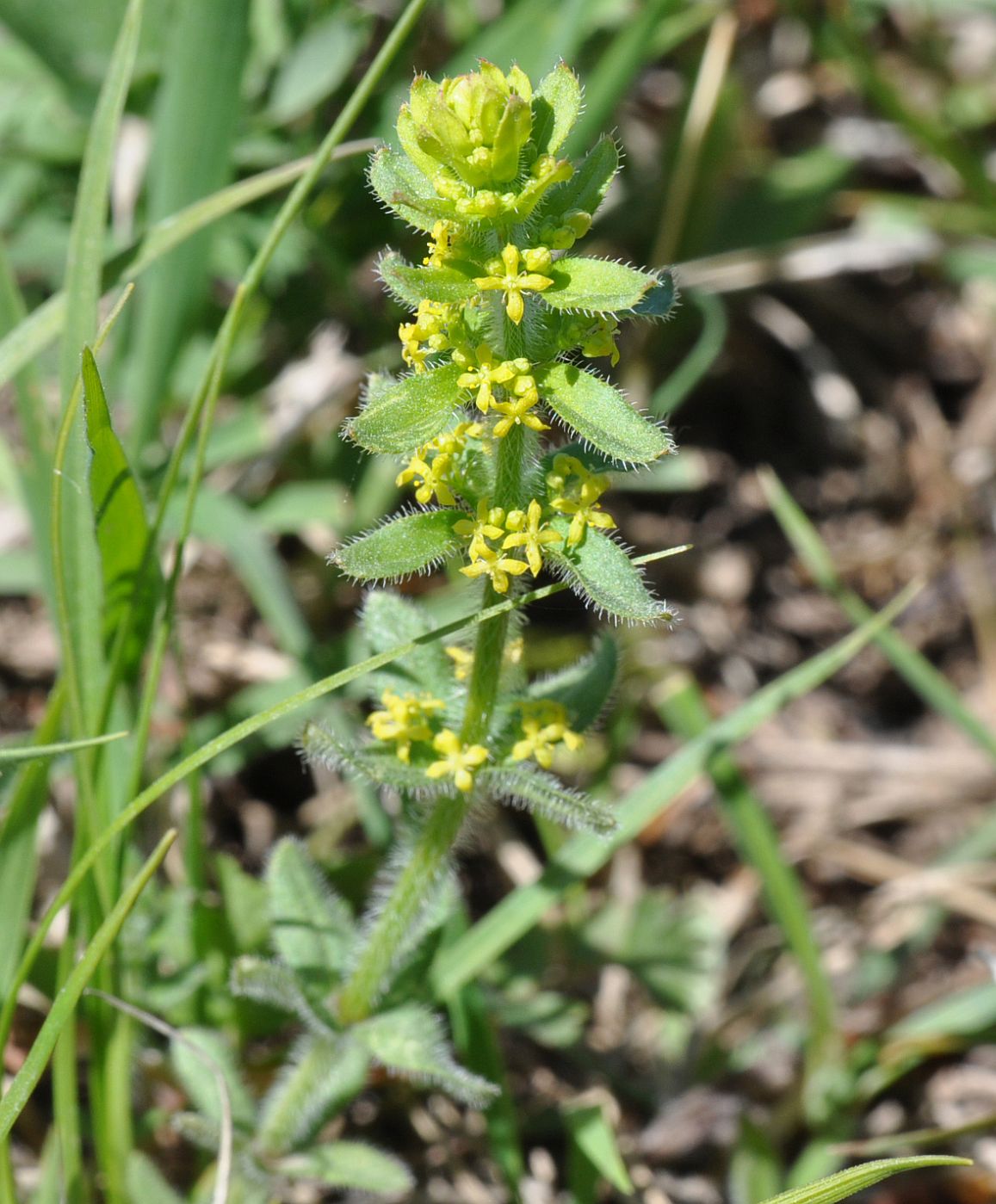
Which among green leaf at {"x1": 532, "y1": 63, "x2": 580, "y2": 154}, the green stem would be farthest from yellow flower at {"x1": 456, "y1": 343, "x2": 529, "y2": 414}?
the green stem

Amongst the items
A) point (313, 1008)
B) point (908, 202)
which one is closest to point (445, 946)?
point (313, 1008)

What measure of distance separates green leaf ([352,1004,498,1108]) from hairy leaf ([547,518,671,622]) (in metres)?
1.16

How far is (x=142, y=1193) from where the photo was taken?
2.79 metres

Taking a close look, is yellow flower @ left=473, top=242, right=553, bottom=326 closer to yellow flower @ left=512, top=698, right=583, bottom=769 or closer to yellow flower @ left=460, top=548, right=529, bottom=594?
yellow flower @ left=460, top=548, right=529, bottom=594

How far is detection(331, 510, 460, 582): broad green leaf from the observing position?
1.99 metres

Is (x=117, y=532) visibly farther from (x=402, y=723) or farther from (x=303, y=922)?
(x=303, y=922)

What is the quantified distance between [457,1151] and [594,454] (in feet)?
7.29

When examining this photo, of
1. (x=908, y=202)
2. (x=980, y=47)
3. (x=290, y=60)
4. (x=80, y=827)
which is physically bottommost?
(x=80, y=827)

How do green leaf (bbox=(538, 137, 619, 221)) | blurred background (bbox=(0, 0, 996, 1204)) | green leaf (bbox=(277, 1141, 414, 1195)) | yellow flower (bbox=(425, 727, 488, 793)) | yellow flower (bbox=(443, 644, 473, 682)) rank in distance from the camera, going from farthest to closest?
blurred background (bbox=(0, 0, 996, 1204)) < green leaf (bbox=(277, 1141, 414, 1195)) < yellow flower (bbox=(443, 644, 473, 682)) < yellow flower (bbox=(425, 727, 488, 793)) < green leaf (bbox=(538, 137, 619, 221))

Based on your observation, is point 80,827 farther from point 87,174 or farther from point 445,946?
point 87,174

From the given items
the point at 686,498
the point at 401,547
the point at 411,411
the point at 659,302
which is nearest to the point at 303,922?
the point at 401,547

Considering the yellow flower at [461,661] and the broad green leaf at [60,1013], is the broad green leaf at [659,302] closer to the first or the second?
the yellow flower at [461,661]

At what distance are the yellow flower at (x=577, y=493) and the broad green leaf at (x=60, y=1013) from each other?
2.86ft

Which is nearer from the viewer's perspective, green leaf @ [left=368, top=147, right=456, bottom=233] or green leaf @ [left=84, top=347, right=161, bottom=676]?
green leaf @ [left=368, top=147, right=456, bottom=233]
